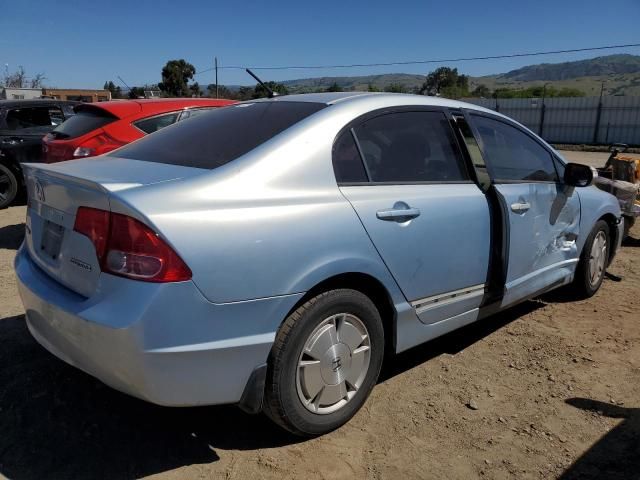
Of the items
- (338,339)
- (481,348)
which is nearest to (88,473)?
(338,339)

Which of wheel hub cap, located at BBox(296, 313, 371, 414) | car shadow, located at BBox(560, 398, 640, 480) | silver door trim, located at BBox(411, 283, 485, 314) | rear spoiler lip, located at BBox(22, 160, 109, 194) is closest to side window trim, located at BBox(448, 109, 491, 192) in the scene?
silver door trim, located at BBox(411, 283, 485, 314)

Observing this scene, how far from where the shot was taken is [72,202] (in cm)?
243

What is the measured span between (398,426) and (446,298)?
30.7 inches

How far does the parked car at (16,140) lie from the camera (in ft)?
28.8

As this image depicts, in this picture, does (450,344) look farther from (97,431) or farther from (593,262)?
(97,431)

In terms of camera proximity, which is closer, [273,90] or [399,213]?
[399,213]

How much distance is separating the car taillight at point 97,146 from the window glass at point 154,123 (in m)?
0.36

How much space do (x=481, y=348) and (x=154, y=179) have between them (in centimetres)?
256

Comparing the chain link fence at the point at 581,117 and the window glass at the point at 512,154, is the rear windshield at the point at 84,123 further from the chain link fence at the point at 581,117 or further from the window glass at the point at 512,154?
the chain link fence at the point at 581,117

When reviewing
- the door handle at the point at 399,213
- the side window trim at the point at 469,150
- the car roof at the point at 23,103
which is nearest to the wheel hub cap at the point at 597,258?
the side window trim at the point at 469,150

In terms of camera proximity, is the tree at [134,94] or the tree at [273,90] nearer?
the tree at [273,90]

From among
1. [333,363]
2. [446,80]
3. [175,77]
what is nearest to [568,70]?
[446,80]

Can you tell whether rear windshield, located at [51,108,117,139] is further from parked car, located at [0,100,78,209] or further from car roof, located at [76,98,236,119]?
parked car, located at [0,100,78,209]

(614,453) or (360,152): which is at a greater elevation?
(360,152)
